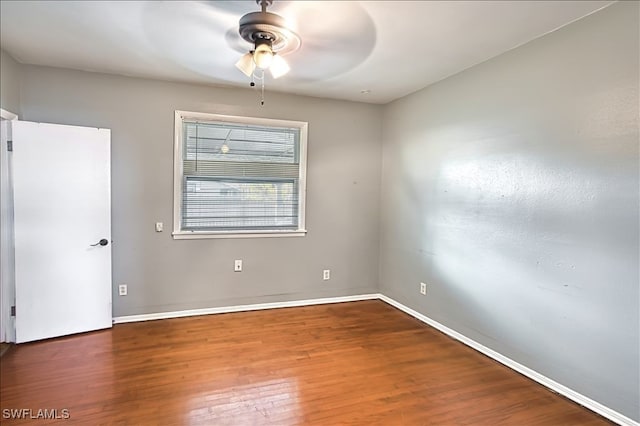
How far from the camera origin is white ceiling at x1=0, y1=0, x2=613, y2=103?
7.69 ft

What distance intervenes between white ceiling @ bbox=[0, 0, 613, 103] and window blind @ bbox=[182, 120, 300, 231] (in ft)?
2.22

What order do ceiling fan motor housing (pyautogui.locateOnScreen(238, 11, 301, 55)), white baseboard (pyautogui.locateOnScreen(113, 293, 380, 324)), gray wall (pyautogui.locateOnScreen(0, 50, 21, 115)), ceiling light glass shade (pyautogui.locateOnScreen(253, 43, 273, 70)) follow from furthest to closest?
white baseboard (pyautogui.locateOnScreen(113, 293, 380, 324)), gray wall (pyautogui.locateOnScreen(0, 50, 21, 115)), ceiling light glass shade (pyautogui.locateOnScreen(253, 43, 273, 70)), ceiling fan motor housing (pyautogui.locateOnScreen(238, 11, 301, 55))

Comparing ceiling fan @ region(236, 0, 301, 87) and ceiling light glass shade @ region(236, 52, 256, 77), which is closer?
ceiling fan @ region(236, 0, 301, 87)

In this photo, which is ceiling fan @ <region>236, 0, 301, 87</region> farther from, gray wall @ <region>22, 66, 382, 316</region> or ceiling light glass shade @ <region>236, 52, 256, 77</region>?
gray wall @ <region>22, 66, 382, 316</region>

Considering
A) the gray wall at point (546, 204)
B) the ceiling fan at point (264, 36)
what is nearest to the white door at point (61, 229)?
the ceiling fan at point (264, 36)

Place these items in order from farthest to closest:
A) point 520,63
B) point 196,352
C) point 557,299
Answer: point 196,352 → point 520,63 → point 557,299

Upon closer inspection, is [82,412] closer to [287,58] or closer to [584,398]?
[287,58]

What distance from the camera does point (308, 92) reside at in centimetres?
428

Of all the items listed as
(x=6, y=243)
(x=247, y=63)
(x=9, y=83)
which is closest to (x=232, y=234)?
(x=6, y=243)

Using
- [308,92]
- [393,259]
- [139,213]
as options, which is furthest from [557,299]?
[139,213]

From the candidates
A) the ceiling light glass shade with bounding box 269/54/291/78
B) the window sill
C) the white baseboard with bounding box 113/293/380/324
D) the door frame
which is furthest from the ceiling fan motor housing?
the white baseboard with bounding box 113/293/380/324

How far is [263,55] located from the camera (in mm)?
2363

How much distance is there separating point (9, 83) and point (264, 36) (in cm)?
254

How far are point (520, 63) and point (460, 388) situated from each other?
8.45ft
